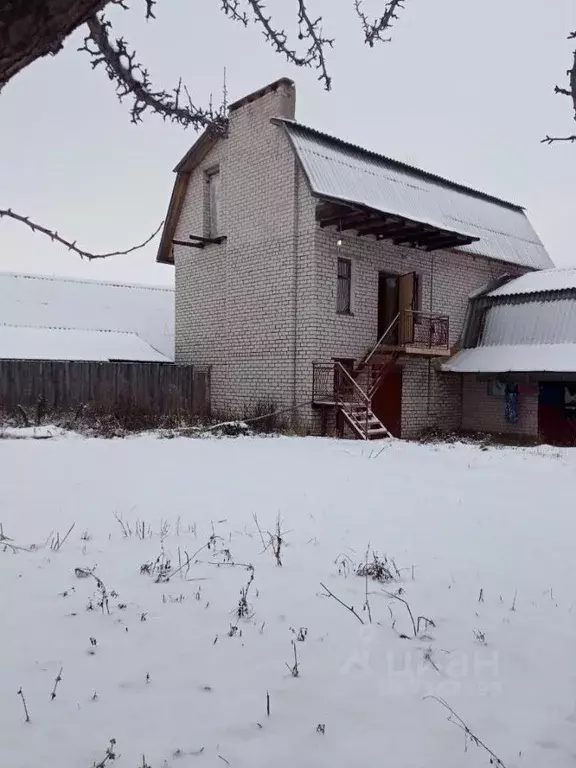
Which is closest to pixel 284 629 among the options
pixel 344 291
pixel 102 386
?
pixel 344 291

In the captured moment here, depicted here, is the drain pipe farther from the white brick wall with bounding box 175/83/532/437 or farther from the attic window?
the attic window

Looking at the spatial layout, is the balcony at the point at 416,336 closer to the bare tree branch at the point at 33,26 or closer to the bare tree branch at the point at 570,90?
the bare tree branch at the point at 570,90

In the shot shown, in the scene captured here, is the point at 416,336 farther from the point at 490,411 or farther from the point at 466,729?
the point at 466,729

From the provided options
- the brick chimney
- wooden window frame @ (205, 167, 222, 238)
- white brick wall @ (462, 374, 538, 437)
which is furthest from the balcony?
the brick chimney

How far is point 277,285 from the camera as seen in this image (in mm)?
13555

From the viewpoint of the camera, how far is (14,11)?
60.3 inches

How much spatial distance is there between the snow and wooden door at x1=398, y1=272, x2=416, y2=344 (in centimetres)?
164

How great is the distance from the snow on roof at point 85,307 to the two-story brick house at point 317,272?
434 cm

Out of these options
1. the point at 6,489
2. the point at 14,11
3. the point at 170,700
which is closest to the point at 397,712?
the point at 170,700

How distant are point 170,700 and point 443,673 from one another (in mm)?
1125

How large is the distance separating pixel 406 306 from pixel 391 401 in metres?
2.52

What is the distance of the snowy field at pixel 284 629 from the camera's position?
1.97 metres

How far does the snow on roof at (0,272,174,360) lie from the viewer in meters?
19.0

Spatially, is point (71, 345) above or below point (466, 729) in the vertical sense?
above
